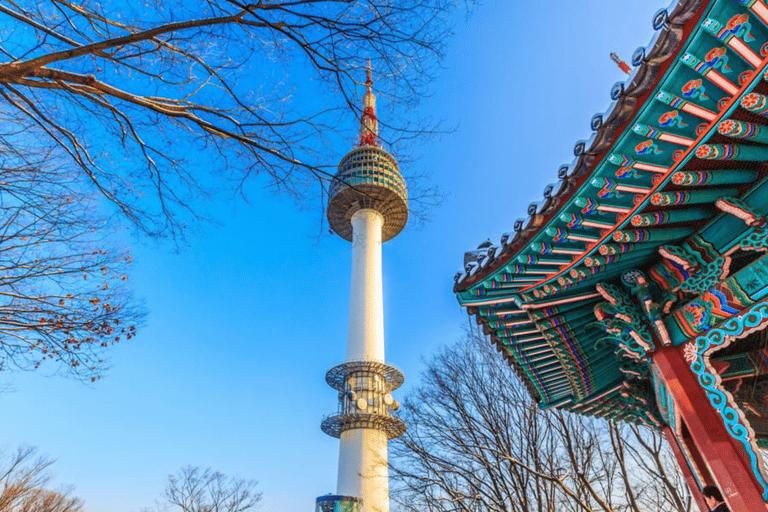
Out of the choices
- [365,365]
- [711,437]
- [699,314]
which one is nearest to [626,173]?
[699,314]

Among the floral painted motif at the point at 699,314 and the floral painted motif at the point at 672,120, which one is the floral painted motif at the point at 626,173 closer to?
the floral painted motif at the point at 672,120

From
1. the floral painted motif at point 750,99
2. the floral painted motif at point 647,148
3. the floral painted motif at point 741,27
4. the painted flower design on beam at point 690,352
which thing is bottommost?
the painted flower design on beam at point 690,352

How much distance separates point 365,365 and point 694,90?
86.3 ft

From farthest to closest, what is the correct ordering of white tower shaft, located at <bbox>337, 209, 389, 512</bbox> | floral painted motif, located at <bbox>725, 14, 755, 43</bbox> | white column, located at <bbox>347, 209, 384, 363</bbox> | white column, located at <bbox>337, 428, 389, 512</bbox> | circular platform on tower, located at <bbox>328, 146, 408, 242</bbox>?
Result: 1. circular platform on tower, located at <bbox>328, 146, 408, 242</bbox>
2. white column, located at <bbox>347, 209, 384, 363</bbox>
3. white tower shaft, located at <bbox>337, 209, 389, 512</bbox>
4. white column, located at <bbox>337, 428, 389, 512</bbox>
5. floral painted motif, located at <bbox>725, 14, 755, 43</bbox>

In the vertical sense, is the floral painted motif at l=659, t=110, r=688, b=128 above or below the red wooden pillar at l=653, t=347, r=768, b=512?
above

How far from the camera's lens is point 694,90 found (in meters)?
3.44

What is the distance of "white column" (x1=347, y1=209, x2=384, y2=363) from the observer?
2953cm

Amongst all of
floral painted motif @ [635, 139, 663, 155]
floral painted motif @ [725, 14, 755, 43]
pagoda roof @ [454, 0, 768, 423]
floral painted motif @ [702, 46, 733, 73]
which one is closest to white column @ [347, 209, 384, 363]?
pagoda roof @ [454, 0, 768, 423]

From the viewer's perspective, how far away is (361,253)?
33312 mm

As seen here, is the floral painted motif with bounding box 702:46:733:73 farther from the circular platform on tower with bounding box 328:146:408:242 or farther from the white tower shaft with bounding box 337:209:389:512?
the circular platform on tower with bounding box 328:146:408:242

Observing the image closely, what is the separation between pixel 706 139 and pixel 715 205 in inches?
48.9

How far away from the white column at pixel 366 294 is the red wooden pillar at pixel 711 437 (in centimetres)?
2459

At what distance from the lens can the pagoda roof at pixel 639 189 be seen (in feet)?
10.6

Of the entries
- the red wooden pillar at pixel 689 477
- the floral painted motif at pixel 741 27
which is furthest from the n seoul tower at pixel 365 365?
the floral painted motif at pixel 741 27
